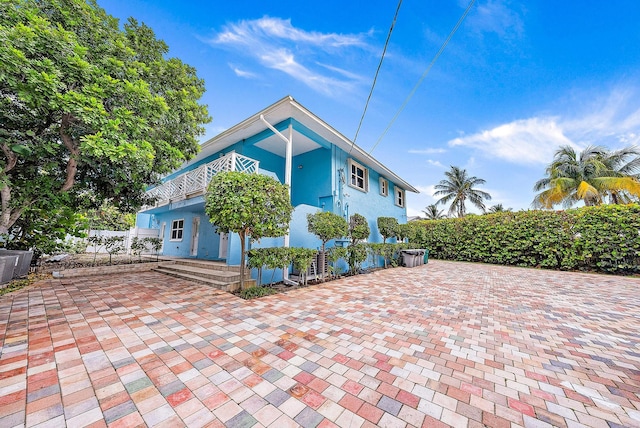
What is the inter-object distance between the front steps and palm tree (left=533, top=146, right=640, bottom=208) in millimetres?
20373

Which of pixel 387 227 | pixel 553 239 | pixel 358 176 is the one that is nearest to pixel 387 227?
pixel 387 227

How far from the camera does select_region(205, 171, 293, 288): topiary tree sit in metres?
4.79

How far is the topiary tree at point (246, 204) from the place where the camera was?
15.7 ft

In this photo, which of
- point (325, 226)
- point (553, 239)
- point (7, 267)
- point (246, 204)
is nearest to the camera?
point (246, 204)

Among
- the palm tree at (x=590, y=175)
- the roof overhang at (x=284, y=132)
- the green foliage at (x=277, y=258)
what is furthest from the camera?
the palm tree at (x=590, y=175)

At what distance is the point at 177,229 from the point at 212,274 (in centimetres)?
755

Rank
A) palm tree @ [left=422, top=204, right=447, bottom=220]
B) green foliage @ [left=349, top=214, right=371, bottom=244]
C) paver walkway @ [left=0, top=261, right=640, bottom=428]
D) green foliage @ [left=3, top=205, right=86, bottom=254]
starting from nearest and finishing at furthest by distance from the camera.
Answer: paver walkway @ [left=0, top=261, right=640, bottom=428], green foliage @ [left=3, top=205, right=86, bottom=254], green foliage @ [left=349, top=214, right=371, bottom=244], palm tree @ [left=422, top=204, right=447, bottom=220]

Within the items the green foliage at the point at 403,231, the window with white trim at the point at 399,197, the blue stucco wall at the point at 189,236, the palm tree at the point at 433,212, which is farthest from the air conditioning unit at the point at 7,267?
the palm tree at the point at 433,212

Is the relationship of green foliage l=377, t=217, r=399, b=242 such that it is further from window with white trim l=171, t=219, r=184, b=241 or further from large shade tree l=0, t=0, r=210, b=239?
window with white trim l=171, t=219, r=184, b=241

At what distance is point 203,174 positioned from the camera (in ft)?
26.8

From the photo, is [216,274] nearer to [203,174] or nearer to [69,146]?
[203,174]

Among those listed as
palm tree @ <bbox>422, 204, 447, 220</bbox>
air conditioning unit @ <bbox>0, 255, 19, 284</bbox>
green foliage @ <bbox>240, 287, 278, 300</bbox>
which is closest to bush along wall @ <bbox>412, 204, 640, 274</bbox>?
green foliage @ <bbox>240, 287, 278, 300</bbox>

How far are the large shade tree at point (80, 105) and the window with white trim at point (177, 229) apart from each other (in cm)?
510

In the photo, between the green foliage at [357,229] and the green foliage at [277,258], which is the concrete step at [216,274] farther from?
the green foliage at [357,229]
